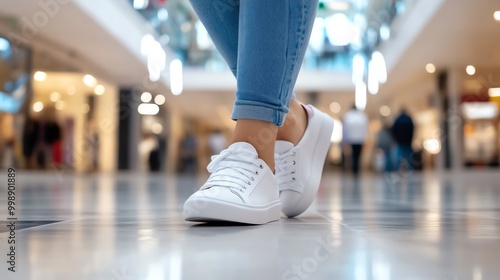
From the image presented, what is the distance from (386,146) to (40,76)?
9126mm

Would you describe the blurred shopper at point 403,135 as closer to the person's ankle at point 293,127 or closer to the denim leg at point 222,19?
the person's ankle at point 293,127

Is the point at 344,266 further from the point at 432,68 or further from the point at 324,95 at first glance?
→ the point at 324,95

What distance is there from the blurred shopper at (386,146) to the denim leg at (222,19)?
1138 centimetres

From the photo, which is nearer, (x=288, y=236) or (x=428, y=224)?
(x=288, y=236)

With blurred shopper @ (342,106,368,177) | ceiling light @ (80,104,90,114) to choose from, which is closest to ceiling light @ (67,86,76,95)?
ceiling light @ (80,104,90,114)

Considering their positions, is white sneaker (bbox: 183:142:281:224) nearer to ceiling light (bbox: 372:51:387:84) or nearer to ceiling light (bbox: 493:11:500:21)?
ceiling light (bbox: 493:11:500:21)

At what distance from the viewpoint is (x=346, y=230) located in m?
1.02

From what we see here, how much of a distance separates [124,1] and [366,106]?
49.5 feet

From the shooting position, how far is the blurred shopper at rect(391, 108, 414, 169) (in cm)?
1002

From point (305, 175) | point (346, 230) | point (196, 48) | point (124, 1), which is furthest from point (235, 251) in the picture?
point (196, 48)

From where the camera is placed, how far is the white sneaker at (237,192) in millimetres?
1052

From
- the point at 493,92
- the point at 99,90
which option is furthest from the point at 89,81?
the point at 493,92

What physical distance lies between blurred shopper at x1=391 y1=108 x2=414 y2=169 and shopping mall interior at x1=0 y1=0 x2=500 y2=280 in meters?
0.07

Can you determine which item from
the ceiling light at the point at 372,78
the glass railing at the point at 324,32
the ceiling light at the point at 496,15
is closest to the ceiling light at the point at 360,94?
the ceiling light at the point at 372,78
